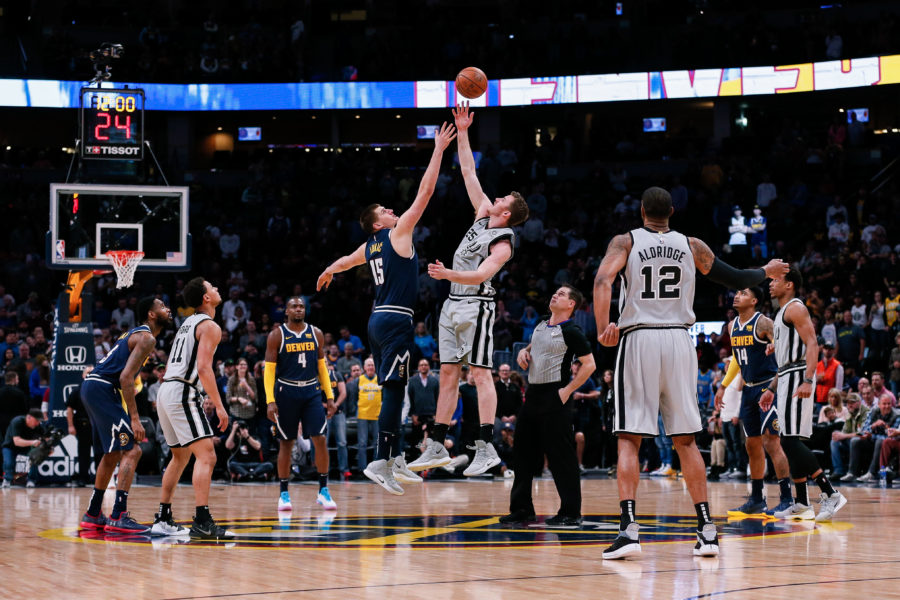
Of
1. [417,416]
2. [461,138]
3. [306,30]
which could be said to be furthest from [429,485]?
[306,30]

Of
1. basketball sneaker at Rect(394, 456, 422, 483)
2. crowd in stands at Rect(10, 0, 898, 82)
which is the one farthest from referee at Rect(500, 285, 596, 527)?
crowd in stands at Rect(10, 0, 898, 82)

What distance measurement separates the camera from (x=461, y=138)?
390 inches

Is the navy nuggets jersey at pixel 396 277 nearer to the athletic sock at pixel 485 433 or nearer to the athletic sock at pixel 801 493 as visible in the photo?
the athletic sock at pixel 485 433

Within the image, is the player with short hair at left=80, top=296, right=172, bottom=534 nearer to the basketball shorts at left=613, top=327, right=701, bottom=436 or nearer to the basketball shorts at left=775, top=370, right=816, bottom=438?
the basketball shorts at left=613, top=327, right=701, bottom=436

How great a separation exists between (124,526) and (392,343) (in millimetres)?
3003

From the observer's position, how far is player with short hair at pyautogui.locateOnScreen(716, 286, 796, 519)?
446 inches

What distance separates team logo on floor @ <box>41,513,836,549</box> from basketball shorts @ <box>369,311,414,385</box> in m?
1.39

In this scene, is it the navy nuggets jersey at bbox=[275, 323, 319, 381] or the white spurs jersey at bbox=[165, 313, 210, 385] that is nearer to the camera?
the white spurs jersey at bbox=[165, 313, 210, 385]

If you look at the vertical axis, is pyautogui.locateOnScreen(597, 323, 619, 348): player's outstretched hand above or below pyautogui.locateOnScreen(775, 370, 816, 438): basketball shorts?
above

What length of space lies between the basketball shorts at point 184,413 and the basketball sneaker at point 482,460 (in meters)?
2.30

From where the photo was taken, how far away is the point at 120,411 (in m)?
10.3

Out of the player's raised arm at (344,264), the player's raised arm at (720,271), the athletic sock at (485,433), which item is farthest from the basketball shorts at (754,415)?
the player's raised arm at (344,264)

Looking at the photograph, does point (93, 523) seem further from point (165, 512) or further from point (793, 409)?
point (793, 409)

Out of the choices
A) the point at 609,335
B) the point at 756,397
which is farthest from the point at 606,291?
the point at 756,397
